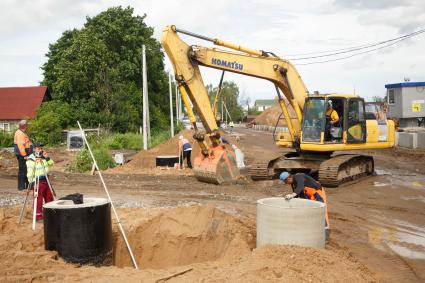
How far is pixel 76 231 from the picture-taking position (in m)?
7.53

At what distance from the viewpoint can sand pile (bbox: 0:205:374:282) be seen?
625 cm

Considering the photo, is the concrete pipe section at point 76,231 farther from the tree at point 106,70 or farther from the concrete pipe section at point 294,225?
the tree at point 106,70

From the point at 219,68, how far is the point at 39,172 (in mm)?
7403

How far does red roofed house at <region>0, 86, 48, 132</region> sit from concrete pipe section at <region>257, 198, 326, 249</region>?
45496mm

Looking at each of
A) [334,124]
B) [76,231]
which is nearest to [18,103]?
[334,124]

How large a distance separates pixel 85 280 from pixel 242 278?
189 cm

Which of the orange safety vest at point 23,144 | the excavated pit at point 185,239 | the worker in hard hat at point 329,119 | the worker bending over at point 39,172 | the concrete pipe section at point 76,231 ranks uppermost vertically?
the worker in hard hat at point 329,119

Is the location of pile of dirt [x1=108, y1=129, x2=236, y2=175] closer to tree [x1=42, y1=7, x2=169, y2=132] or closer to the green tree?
tree [x1=42, y1=7, x2=169, y2=132]

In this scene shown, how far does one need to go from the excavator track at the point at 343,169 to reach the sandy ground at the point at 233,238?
0.33 metres

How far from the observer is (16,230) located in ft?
30.3

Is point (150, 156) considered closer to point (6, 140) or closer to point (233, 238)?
point (233, 238)

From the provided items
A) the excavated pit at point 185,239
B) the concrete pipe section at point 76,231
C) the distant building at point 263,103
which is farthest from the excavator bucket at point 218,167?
the distant building at point 263,103

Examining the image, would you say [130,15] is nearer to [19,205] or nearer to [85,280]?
[19,205]

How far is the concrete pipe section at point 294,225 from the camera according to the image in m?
7.52
